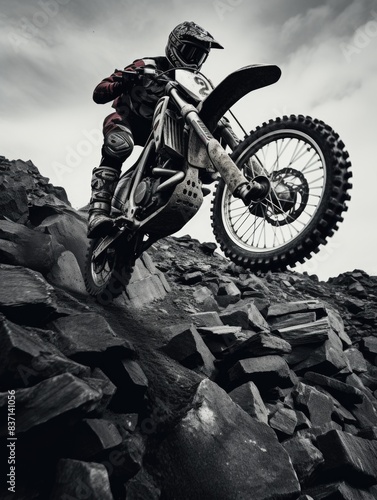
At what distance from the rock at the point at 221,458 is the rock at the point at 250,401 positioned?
315mm

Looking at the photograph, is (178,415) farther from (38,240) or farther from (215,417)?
(38,240)

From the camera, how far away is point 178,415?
3.48 meters

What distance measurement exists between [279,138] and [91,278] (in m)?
3.60

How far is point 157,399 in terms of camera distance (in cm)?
365

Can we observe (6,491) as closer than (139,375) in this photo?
Yes

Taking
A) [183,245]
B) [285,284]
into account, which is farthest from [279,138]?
[183,245]

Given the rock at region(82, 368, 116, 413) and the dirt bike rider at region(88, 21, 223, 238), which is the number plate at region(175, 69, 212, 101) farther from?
the rock at region(82, 368, 116, 413)

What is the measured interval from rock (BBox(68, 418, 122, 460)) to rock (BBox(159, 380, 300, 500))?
673mm

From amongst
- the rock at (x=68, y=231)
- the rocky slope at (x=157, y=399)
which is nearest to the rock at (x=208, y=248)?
the rock at (x=68, y=231)

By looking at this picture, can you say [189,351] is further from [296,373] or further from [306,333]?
[306,333]

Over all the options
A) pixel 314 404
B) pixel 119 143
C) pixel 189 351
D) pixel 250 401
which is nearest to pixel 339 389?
pixel 314 404

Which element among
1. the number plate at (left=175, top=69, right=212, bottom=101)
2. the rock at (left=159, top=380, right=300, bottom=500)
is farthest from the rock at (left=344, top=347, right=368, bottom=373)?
the number plate at (left=175, top=69, right=212, bottom=101)

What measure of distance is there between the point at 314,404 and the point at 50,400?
352 centimetres

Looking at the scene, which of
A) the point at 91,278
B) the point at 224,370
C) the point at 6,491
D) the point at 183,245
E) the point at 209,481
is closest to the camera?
the point at 6,491
